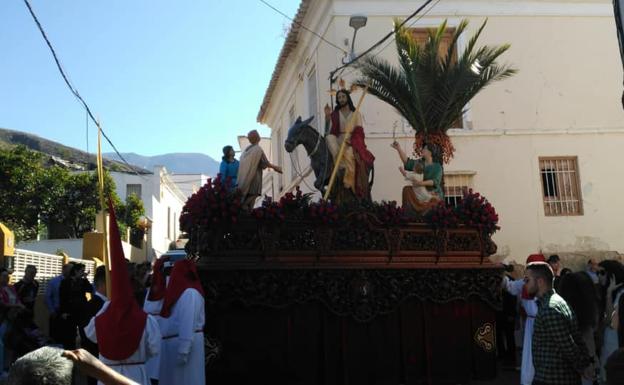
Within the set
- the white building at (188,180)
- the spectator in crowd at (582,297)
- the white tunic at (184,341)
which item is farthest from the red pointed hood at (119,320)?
the white building at (188,180)

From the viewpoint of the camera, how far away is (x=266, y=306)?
7.56m

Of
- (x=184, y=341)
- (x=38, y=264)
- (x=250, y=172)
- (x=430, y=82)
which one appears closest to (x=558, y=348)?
(x=184, y=341)

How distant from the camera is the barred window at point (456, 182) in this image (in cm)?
1578

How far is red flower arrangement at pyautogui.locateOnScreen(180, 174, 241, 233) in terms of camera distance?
7.45 metres

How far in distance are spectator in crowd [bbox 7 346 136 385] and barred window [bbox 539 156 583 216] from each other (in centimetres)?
1547

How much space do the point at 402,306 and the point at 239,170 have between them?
123 inches

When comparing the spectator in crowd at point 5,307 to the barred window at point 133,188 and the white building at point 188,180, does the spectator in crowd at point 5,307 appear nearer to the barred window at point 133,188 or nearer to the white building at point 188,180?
the barred window at point 133,188

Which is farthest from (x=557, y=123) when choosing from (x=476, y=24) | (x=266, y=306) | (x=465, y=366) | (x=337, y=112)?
(x=266, y=306)

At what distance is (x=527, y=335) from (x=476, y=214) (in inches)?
111

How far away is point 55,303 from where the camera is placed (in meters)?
9.06

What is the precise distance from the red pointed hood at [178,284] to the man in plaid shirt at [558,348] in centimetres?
348

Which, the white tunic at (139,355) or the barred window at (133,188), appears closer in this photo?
the white tunic at (139,355)

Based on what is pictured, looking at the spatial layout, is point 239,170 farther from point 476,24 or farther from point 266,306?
point 476,24

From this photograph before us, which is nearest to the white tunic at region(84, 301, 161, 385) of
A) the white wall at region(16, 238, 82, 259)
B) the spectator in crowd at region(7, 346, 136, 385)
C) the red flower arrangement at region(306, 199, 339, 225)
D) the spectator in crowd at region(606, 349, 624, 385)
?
the spectator in crowd at region(7, 346, 136, 385)
